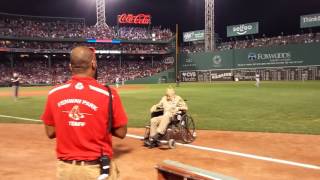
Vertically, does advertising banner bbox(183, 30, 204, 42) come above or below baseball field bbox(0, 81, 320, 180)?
above

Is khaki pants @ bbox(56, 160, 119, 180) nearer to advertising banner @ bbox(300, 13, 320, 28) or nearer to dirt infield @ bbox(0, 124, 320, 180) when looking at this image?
dirt infield @ bbox(0, 124, 320, 180)

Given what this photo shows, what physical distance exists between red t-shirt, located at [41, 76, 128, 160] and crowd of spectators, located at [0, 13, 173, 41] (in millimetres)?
75403

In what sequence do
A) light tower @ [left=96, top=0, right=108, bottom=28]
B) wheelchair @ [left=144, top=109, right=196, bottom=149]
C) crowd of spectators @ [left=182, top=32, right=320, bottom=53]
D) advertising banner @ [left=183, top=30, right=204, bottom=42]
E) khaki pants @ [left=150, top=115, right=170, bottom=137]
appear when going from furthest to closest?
advertising banner @ [left=183, top=30, right=204, bottom=42]
light tower @ [left=96, top=0, right=108, bottom=28]
crowd of spectators @ [left=182, top=32, right=320, bottom=53]
wheelchair @ [left=144, top=109, right=196, bottom=149]
khaki pants @ [left=150, top=115, right=170, bottom=137]

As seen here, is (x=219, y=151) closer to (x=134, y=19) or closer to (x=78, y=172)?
(x=78, y=172)

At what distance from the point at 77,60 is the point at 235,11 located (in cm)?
8497

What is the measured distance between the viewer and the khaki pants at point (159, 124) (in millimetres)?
10352

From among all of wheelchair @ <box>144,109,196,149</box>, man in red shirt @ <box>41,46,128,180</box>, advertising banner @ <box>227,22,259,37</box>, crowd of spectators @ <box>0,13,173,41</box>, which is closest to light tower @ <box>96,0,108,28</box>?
crowd of spectators @ <box>0,13,173,41</box>

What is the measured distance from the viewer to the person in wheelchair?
10.4 metres

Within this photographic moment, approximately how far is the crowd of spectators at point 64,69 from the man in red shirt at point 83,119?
235 ft

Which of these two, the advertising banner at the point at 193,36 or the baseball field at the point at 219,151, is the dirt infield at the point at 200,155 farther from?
the advertising banner at the point at 193,36

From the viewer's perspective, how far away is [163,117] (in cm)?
1048

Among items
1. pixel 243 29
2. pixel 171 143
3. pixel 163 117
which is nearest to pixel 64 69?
pixel 243 29

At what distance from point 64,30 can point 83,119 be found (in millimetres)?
81746

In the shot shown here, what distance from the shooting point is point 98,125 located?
11.5 ft
